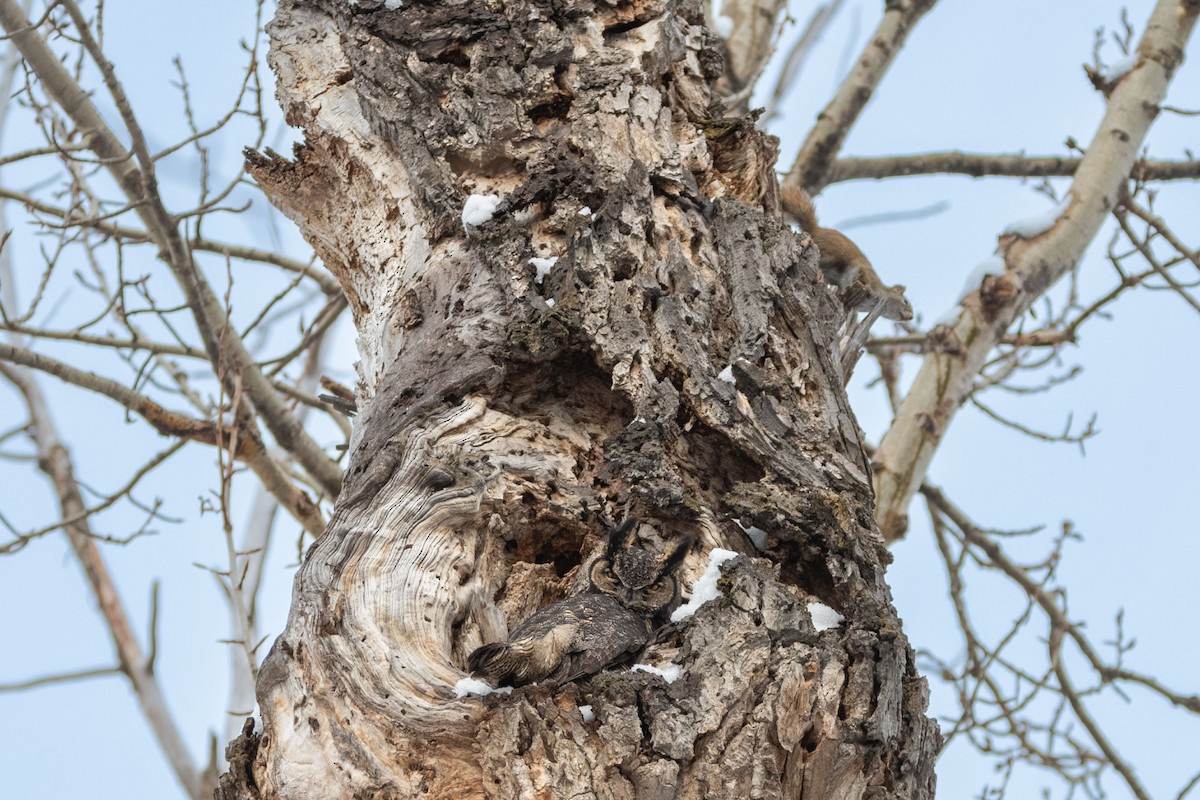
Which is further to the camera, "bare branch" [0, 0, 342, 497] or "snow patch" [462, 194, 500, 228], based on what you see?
"bare branch" [0, 0, 342, 497]

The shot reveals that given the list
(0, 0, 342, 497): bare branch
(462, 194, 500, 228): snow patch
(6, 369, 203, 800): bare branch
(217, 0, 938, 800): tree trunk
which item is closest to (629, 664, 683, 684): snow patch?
(217, 0, 938, 800): tree trunk

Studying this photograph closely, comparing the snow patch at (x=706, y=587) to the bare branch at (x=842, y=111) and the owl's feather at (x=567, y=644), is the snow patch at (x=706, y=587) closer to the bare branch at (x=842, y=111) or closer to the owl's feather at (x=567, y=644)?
the owl's feather at (x=567, y=644)

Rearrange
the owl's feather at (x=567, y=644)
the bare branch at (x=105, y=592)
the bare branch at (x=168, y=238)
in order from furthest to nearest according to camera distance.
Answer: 1. the bare branch at (x=105, y=592)
2. the bare branch at (x=168, y=238)
3. the owl's feather at (x=567, y=644)

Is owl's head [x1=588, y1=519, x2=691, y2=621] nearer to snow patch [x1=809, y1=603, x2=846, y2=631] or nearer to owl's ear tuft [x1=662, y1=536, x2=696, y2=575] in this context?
owl's ear tuft [x1=662, y1=536, x2=696, y2=575]

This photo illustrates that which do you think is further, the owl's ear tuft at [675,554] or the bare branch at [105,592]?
the bare branch at [105,592]

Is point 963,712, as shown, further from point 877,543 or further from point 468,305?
point 468,305

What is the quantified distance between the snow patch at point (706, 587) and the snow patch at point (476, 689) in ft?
0.79

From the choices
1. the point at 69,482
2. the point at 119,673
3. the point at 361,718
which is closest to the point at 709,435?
the point at 361,718

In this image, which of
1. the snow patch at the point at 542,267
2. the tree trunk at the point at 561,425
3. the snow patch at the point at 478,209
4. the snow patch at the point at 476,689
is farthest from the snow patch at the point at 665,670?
the snow patch at the point at 478,209

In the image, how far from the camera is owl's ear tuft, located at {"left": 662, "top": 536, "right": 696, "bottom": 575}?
1.43 meters

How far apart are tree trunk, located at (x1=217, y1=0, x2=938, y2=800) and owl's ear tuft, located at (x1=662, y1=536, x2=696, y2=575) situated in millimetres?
17

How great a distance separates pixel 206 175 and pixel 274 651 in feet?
7.58

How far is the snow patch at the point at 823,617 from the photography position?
54.9 inches

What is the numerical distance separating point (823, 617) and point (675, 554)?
205mm
